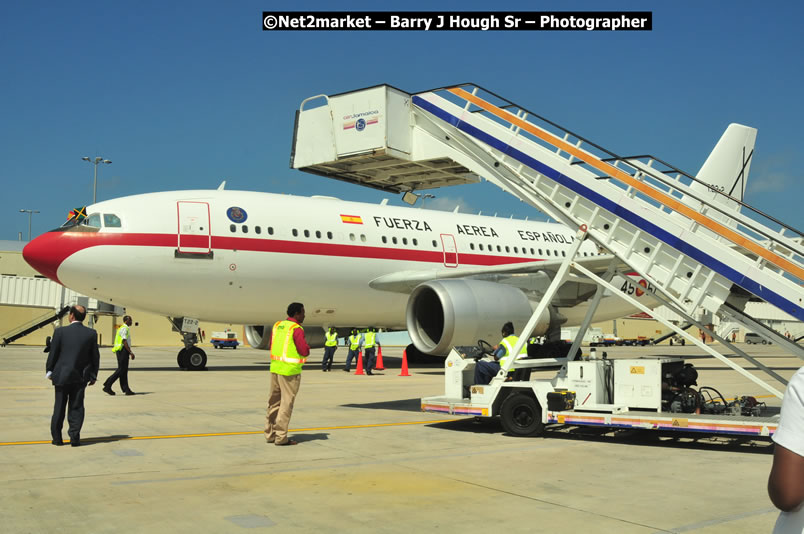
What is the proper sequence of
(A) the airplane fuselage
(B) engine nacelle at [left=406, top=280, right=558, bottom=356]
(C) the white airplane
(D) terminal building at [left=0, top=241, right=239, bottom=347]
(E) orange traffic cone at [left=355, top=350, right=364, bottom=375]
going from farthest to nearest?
(D) terminal building at [left=0, top=241, right=239, bottom=347]
(E) orange traffic cone at [left=355, top=350, right=364, bottom=375]
(A) the airplane fuselage
(C) the white airplane
(B) engine nacelle at [left=406, top=280, right=558, bottom=356]

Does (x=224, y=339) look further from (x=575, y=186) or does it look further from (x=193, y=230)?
(x=575, y=186)

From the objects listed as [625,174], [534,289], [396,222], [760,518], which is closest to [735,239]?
[625,174]

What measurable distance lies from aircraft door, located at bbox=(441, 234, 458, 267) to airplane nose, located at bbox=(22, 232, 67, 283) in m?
9.95

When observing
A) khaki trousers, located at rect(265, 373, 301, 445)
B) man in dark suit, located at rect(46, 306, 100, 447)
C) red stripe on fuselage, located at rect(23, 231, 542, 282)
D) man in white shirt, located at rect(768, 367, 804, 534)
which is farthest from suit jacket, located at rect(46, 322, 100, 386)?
red stripe on fuselage, located at rect(23, 231, 542, 282)

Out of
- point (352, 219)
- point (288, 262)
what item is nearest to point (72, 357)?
point (288, 262)

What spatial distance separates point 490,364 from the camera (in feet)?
32.9

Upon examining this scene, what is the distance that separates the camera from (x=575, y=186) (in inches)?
372

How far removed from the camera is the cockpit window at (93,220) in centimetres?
1642

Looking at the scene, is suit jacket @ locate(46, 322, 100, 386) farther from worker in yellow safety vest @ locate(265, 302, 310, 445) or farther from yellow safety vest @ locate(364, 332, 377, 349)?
yellow safety vest @ locate(364, 332, 377, 349)

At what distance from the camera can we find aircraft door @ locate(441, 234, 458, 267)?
21.0m

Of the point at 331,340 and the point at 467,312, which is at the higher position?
the point at 467,312

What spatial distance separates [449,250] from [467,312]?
897 cm

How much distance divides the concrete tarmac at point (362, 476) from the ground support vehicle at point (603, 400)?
295mm

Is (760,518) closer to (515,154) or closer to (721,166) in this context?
(515,154)
